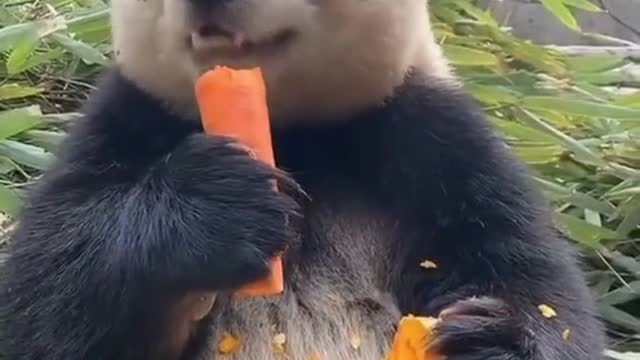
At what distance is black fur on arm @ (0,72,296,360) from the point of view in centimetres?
185

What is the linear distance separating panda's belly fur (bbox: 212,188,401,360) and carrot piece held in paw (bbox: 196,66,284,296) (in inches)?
6.1

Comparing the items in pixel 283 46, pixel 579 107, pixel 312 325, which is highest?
pixel 283 46

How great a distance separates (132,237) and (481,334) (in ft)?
1.45

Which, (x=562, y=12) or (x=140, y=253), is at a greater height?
(x=140, y=253)

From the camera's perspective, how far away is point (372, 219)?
7.04 ft

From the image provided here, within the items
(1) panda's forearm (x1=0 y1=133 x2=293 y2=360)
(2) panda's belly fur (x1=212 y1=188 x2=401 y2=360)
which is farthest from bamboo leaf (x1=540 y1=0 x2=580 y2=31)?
(1) panda's forearm (x1=0 y1=133 x2=293 y2=360)

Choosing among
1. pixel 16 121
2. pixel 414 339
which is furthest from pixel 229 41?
pixel 16 121

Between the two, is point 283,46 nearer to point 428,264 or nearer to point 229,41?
point 229,41

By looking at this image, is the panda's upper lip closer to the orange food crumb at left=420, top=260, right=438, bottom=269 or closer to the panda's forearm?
the panda's forearm

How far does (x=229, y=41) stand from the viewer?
1.83 m

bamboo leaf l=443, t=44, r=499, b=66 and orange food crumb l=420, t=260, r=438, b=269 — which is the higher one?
orange food crumb l=420, t=260, r=438, b=269

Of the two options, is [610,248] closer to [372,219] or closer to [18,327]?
[372,219]

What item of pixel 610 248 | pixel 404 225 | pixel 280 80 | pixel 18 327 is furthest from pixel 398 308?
pixel 610 248

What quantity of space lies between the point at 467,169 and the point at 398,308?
212 mm
